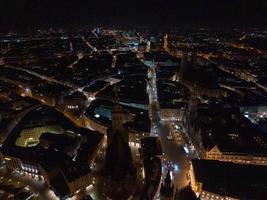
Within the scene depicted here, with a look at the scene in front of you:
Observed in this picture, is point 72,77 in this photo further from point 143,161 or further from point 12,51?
point 12,51

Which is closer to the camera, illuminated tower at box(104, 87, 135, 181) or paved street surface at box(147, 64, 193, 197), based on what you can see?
illuminated tower at box(104, 87, 135, 181)

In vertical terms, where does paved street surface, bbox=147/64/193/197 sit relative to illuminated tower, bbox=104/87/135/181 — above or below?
below

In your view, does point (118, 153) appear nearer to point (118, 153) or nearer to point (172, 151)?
point (118, 153)

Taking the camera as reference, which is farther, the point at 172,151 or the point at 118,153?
the point at 172,151

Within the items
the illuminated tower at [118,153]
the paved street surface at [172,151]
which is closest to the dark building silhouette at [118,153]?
the illuminated tower at [118,153]

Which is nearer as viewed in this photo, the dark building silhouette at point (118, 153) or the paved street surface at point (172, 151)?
the dark building silhouette at point (118, 153)

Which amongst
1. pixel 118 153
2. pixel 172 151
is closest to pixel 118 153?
pixel 118 153

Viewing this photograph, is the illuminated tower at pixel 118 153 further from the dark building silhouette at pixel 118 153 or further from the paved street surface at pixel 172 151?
the paved street surface at pixel 172 151

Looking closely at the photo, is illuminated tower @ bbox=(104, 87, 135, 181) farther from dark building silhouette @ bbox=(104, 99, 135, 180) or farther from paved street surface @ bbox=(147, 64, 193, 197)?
paved street surface @ bbox=(147, 64, 193, 197)

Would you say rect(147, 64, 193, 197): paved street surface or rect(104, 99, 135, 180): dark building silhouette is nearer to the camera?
rect(104, 99, 135, 180): dark building silhouette

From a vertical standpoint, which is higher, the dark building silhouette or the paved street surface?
the dark building silhouette

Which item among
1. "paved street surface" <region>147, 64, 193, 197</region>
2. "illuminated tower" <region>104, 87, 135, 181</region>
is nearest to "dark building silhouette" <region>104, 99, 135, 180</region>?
"illuminated tower" <region>104, 87, 135, 181</region>

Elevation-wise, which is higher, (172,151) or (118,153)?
(118,153)
